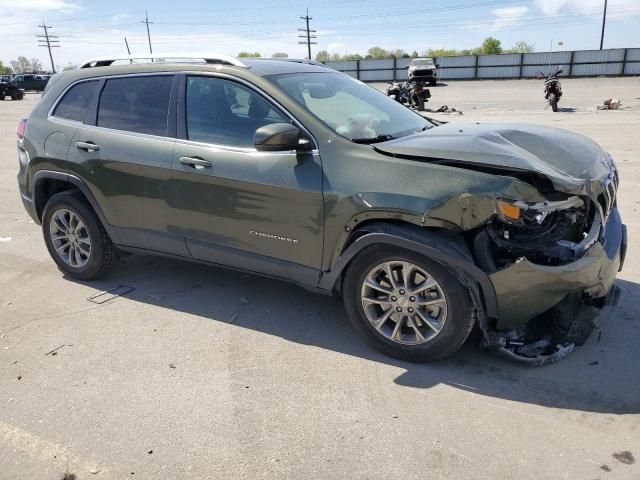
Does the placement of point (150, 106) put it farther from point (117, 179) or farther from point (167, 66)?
point (117, 179)

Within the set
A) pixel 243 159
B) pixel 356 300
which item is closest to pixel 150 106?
pixel 243 159

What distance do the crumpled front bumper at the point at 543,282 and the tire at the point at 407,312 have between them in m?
0.21

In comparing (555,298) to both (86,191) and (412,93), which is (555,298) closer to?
(86,191)

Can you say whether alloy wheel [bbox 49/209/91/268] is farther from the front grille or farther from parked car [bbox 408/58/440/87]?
parked car [bbox 408/58/440/87]

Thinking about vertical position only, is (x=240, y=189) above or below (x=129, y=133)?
below

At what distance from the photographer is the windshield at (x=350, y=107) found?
12.2 ft

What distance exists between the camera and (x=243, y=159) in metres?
3.72

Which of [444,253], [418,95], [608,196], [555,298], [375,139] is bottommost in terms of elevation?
[418,95]

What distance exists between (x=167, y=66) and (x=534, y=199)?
9.50ft

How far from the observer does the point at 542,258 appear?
10.0ft

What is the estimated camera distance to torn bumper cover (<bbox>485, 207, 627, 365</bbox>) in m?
2.99

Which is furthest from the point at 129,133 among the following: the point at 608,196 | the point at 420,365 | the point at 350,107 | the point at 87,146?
the point at 608,196

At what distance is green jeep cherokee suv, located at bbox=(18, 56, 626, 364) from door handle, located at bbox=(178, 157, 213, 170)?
0.02 metres

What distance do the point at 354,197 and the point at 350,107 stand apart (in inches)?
42.2
